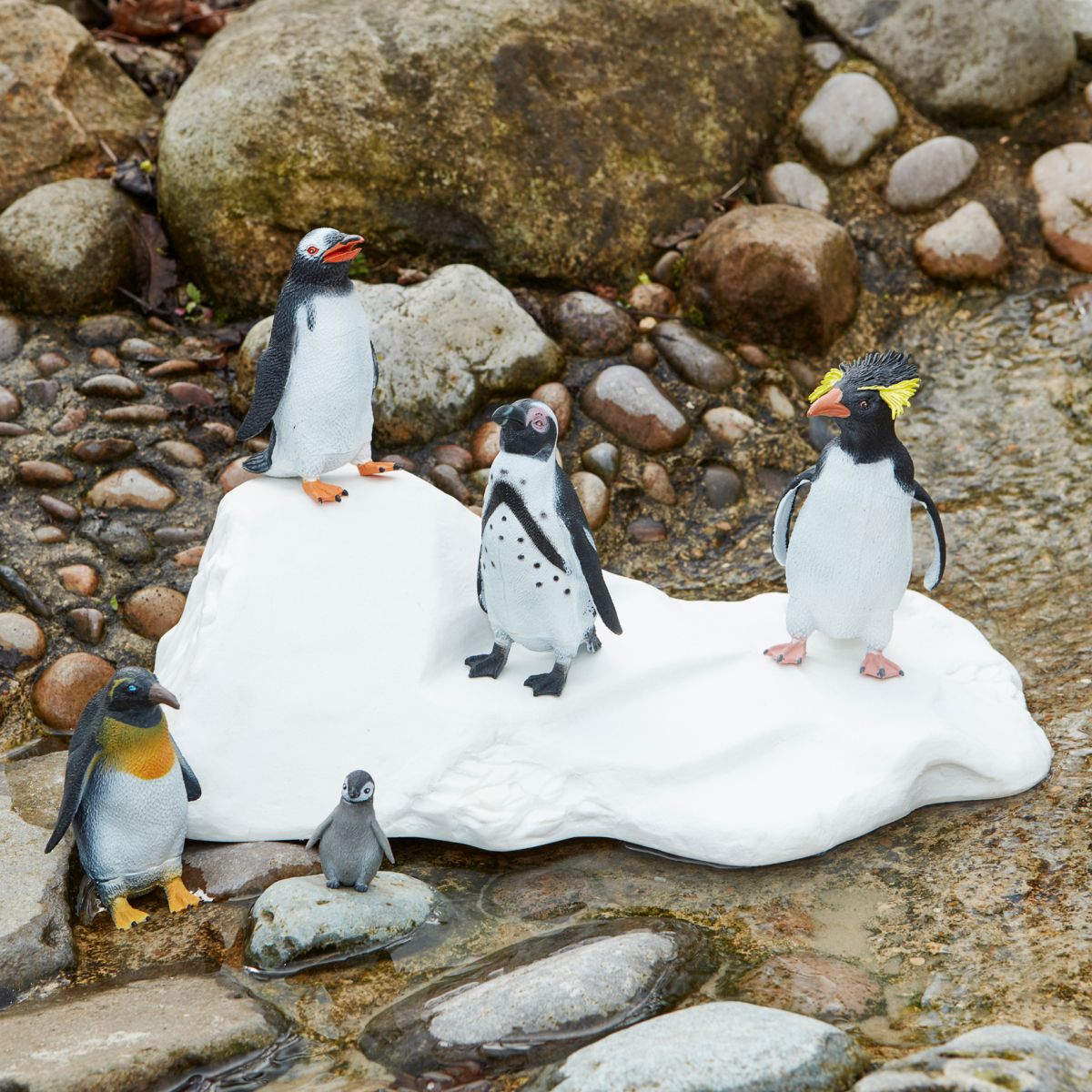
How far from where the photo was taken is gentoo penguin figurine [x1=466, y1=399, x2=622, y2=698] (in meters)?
3.57

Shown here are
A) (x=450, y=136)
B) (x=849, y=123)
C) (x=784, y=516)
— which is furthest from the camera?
(x=849, y=123)

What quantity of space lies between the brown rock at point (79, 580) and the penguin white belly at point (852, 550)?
2462 mm

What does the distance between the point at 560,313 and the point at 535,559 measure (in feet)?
7.73

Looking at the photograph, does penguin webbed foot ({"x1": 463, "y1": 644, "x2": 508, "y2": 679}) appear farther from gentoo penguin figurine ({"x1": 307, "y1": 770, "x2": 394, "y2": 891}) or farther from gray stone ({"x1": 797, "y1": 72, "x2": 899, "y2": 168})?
gray stone ({"x1": 797, "y1": 72, "x2": 899, "y2": 168})

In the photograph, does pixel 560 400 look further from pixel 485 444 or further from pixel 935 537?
pixel 935 537

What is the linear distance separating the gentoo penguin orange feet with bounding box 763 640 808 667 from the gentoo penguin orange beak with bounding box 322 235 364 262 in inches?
65.2

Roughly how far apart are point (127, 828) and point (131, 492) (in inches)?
74.3

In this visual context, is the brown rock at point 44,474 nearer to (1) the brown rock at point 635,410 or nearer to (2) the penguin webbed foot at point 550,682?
(1) the brown rock at point 635,410

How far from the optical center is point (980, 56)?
651 cm

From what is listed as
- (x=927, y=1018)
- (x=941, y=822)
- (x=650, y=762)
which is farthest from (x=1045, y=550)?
(x=927, y=1018)

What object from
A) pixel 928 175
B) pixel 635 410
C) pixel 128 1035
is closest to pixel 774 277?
pixel 635 410

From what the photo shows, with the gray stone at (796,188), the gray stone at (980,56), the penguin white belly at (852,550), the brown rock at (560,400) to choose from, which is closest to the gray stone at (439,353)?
the brown rock at (560,400)

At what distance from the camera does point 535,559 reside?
361 cm

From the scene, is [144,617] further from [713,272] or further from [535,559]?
[713,272]
